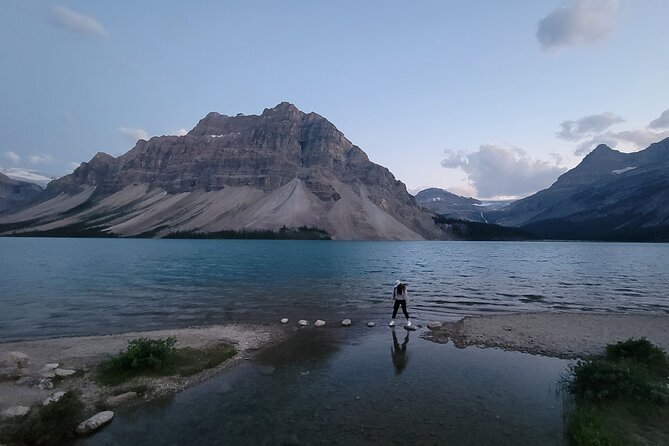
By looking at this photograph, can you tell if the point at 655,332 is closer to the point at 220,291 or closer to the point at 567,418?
the point at 567,418

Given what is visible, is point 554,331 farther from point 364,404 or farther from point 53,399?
point 53,399

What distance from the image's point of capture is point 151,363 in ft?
63.1

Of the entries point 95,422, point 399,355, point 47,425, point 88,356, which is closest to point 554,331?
point 399,355

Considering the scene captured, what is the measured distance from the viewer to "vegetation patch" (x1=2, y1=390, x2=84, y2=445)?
494 inches

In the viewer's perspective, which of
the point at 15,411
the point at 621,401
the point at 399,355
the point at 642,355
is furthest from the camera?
the point at 399,355

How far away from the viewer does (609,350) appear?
19875mm

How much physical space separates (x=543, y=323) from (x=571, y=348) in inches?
287

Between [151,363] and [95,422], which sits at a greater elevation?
[151,363]

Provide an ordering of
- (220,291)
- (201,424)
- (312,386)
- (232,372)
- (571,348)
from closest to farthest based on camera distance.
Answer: (201,424) → (312,386) → (232,372) → (571,348) → (220,291)

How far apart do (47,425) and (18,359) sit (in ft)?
34.0

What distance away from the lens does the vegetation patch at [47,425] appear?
12.5m

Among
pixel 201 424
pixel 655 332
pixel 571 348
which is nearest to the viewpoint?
pixel 201 424

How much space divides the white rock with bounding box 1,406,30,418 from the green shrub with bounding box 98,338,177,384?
3.59 metres

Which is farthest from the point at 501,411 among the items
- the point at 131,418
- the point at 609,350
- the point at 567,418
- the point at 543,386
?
the point at 131,418
